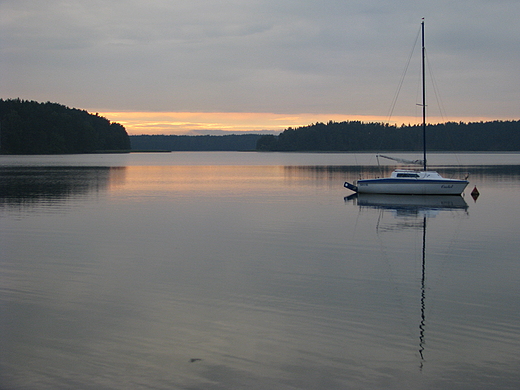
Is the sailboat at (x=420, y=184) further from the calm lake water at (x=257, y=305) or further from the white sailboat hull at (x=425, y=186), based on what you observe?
the calm lake water at (x=257, y=305)

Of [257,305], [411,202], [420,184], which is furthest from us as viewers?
[420,184]

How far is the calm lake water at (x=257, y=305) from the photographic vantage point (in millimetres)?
9117

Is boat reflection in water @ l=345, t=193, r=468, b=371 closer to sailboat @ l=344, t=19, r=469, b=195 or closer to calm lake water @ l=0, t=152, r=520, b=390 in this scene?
sailboat @ l=344, t=19, r=469, b=195

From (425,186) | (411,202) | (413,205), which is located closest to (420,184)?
(425,186)

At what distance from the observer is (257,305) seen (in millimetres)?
12789

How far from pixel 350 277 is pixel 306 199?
25182mm

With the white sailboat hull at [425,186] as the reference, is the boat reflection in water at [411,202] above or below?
below

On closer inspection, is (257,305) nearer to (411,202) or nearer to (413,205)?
(413,205)

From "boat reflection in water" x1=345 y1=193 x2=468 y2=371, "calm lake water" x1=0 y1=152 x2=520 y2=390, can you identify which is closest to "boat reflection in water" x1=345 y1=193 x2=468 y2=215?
"boat reflection in water" x1=345 y1=193 x2=468 y2=371

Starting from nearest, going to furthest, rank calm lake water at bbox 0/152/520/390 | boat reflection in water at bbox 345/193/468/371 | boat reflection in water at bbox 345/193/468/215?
calm lake water at bbox 0/152/520/390 < boat reflection in water at bbox 345/193/468/371 < boat reflection in water at bbox 345/193/468/215

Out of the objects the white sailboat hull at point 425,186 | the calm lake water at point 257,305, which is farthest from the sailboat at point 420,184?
the calm lake water at point 257,305

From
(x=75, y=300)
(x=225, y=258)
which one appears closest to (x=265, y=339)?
(x=75, y=300)

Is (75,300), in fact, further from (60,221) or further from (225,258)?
(60,221)

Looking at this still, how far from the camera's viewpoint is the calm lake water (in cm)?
912
